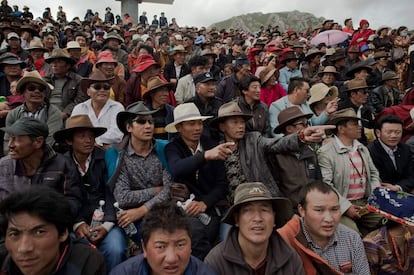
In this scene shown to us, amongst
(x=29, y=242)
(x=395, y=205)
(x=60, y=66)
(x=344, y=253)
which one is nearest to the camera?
(x=29, y=242)

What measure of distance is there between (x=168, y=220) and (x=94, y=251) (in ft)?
1.96

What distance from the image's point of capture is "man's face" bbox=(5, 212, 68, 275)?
7.63ft

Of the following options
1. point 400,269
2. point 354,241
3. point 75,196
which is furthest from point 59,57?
point 400,269

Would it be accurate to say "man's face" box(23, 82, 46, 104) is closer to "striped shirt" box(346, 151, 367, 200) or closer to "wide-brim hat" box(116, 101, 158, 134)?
"wide-brim hat" box(116, 101, 158, 134)

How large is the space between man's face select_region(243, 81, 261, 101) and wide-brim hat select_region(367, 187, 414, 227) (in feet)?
8.80

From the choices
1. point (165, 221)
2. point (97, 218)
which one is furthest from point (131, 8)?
point (165, 221)

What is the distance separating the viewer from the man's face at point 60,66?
21.9 feet

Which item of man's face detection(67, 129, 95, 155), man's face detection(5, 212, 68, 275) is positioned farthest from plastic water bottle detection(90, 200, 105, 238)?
man's face detection(5, 212, 68, 275)

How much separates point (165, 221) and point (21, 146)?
1836 millimetres

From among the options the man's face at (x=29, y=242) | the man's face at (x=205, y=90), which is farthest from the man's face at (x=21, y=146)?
the man's face at (x=205, y=90)

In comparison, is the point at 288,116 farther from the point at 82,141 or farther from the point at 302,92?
the point at 82,141

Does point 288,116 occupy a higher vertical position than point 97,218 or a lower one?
higher

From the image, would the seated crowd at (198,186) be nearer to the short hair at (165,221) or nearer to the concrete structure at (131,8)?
the short hair at (165,221)

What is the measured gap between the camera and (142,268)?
2646mm
